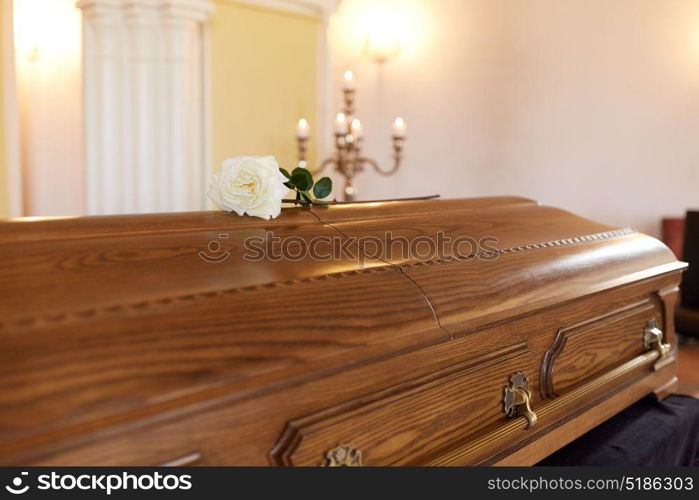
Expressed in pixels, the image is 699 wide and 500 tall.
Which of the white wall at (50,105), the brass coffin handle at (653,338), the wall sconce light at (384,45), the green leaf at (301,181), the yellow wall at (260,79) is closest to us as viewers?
the green leaf at (301,181)

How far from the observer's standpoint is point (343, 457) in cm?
102

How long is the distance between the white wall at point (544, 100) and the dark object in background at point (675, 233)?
26 centimetres

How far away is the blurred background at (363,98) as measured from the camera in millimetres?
3688

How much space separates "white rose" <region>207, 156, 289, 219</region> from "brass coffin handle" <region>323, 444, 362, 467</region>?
1.75 feet

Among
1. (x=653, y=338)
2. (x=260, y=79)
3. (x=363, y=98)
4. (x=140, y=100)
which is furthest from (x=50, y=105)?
(x=653, y=338)

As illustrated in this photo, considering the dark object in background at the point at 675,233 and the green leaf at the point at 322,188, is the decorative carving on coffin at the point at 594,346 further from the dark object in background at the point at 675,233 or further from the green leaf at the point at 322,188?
the dark object in background at the point at 675,233

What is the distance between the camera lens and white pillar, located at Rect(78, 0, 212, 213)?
363 centimetres

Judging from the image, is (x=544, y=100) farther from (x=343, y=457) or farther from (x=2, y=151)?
(x=343, y=457)

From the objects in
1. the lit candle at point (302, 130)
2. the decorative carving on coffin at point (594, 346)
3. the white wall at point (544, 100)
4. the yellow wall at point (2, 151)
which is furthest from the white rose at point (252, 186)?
the white wall at point (544, 100)

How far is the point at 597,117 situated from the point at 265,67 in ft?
8.81

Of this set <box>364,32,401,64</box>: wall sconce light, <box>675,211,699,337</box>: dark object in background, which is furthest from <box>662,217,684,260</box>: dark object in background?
<box>364,32,401,64</box>: wall sconce light

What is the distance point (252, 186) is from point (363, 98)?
5.36m

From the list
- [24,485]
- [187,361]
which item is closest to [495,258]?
[187,361]

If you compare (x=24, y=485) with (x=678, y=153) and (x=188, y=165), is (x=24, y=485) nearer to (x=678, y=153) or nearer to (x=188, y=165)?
(x=188, y=165)
